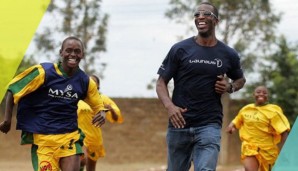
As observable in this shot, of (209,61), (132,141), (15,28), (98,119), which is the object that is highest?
(15,28)

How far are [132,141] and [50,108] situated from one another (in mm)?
18473

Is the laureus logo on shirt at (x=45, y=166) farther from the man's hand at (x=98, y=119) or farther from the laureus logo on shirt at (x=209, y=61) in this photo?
the laureus logo on shirt at (x=209, y=61)

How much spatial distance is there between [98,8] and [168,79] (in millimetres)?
23017

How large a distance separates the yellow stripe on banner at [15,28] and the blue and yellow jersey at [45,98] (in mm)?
943

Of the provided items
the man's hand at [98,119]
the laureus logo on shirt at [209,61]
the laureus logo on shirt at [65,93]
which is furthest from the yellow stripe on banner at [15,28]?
the laureus logo on shirt at [209,61]

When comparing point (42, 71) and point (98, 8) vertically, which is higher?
point (98, 8)

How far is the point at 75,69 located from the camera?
27.0 ft

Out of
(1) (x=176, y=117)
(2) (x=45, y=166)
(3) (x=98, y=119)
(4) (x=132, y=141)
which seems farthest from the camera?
(4) (x=132, y=141)

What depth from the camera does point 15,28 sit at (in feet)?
29.8

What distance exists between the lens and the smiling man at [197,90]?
7.41m

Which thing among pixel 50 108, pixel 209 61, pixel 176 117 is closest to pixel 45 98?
pixel 50 108

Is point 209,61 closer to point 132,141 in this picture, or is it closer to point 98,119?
point 98,119

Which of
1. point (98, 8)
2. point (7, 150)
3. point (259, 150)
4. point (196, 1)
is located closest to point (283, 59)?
point (196, 1)

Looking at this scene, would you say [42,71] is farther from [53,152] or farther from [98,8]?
[98,8]
